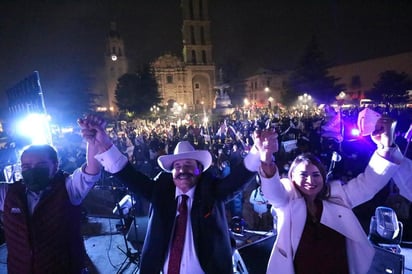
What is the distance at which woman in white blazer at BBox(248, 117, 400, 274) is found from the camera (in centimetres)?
208

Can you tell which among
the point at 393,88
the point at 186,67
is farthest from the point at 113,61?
the point at 393,88

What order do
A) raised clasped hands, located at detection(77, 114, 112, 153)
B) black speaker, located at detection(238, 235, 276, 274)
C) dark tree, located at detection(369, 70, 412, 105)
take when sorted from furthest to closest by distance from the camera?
dark tree, located at detection(369, 70, 412, 105)
black speaker, located at detection(238, 235, 276, 274)
raised clasped hands, located at detection(77, 114, 112, 153)

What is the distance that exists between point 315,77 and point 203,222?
43382 mm

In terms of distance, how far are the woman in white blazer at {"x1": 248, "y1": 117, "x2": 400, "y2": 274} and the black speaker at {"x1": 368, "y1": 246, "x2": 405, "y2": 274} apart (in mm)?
748

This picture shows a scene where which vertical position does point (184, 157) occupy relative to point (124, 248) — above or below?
above

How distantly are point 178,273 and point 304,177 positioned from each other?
1536 mm

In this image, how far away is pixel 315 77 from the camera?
132ft

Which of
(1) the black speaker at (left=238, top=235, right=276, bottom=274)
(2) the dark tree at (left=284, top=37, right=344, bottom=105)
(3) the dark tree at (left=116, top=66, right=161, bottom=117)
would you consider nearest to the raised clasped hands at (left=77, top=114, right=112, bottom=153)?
(1) the black speaker at (left=238, top=235, right=276, bottom=274)

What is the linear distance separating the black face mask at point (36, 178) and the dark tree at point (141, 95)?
145ft

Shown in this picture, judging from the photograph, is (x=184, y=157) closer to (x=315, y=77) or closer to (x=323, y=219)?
(x=323, y=219)

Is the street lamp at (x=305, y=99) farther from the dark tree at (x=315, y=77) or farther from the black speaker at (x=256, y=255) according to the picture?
the black speaker at (x=256, y=255)

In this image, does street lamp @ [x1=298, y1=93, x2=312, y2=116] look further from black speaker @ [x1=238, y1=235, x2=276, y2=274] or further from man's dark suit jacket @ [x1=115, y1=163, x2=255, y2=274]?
man's dark suit jacket @ [x1=115, y1=163, x2=255, y2=274]

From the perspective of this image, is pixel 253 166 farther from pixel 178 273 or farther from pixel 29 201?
pixel 29 201

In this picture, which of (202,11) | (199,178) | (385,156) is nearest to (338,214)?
(385,156)
